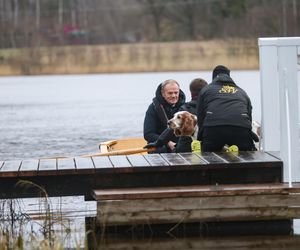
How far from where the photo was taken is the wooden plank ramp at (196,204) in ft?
34.4

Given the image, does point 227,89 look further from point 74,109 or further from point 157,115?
point 74,109

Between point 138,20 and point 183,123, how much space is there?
215 feet

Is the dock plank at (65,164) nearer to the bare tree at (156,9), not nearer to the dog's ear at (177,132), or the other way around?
the dog's ear at (177,132)

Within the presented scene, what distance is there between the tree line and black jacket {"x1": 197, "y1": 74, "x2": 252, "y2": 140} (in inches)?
1825

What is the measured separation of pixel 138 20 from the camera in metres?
77.0

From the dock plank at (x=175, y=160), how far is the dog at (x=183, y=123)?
12.1 inches

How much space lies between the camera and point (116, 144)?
16.7 m

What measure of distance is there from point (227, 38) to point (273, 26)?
2696 mm

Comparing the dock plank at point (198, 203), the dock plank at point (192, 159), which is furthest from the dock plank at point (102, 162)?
the dock plank at point (192, 159)

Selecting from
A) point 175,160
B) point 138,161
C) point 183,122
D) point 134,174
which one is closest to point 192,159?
point 175,160

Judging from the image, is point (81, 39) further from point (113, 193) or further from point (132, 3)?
point (113, 193)

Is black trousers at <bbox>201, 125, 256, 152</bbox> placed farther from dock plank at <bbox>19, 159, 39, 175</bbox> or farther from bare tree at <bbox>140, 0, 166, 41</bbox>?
bare tree at <bbox>140, 0, 166, 41</bbox>

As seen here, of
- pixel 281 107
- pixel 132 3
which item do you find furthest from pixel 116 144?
pixel 132 3

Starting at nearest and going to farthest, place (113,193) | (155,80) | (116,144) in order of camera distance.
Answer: (113,193) < (116,144) < (155,80)
